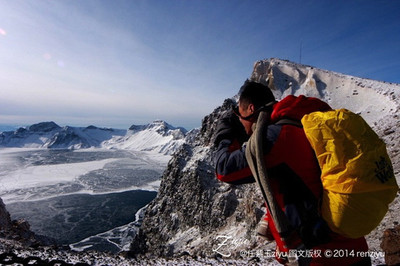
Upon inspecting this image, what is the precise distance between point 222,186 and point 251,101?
3530cm

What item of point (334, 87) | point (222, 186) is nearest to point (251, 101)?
point (222, 186)

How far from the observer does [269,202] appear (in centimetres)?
231

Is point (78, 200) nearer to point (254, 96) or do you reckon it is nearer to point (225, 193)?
point (225, 193)

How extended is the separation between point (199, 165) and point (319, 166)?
39243mm

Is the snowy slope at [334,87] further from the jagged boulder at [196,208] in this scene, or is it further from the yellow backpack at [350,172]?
the yellow backpack at [350,172]

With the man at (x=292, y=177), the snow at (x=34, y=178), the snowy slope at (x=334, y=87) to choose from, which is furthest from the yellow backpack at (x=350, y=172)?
the snow at (x=34, y=178)

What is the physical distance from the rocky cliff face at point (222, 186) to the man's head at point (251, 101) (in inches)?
655

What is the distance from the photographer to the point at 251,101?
2658mm

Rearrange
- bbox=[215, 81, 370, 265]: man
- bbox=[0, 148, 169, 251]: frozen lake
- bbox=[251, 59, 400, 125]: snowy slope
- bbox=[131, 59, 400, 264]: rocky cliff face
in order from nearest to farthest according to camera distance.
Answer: bbox=[215, 81, 370, 265]: man < bbox=[131, 59, 400, 264]: rocky cliff face < bbox=[251, 59, 400, 125]: snowy slope < bbox=[0, 148, 169, 251]: frozen lake

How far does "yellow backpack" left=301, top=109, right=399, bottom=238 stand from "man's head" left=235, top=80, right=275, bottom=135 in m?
0.66

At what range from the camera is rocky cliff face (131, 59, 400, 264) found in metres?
22.1

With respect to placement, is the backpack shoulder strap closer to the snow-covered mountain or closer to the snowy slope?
the snow-covered mountain

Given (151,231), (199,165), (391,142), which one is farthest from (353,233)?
(151,231)

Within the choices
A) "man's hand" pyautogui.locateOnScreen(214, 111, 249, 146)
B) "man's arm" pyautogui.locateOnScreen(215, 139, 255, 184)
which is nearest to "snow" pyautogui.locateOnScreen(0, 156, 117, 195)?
"man's hand" pyautogui.locateOnScreen(214, 111, 249, 146)
